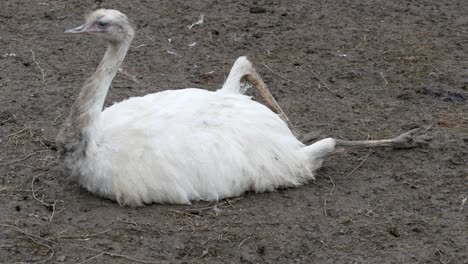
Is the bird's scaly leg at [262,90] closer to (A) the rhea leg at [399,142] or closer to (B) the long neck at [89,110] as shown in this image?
(A) the rhea leg at [399,142]

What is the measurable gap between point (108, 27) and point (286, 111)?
2.07 metres

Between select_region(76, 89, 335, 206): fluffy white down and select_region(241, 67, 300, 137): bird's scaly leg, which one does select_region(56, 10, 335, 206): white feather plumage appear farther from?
select_region(241, 67, 300, 137): bird's scaly leg

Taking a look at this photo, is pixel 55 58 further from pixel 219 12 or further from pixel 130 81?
pixel 219 12

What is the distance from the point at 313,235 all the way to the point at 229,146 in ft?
2.70

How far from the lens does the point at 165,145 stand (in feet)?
18.6

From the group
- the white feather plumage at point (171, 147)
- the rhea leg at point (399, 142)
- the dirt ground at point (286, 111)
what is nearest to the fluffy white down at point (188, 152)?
the white feather plumage at point (171, 147)

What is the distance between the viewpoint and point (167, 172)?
18.4ft

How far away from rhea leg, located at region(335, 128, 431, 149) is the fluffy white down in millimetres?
461

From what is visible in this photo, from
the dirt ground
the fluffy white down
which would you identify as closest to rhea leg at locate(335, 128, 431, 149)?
the dirt ground

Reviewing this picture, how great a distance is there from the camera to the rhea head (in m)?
5.77

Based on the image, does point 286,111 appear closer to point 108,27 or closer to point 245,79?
point 245,79

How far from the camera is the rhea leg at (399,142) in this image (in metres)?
6.42

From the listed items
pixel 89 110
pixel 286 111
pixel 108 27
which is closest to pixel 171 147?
pixel 89 110

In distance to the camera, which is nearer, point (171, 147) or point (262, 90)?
point (171, 147)
